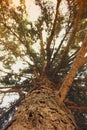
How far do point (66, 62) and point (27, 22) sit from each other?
5.00ft

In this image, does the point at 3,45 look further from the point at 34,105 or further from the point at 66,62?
the point at 34,105

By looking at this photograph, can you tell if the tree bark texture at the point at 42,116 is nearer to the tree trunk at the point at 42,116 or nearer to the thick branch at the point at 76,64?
the tree trunk at the point at 42,116

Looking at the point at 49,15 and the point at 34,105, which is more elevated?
the point at 49,15

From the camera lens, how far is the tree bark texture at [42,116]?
3605 millimetres

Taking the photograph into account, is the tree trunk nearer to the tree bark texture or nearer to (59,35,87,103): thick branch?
the tree bark texture

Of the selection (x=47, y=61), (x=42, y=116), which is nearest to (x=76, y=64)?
(x=42, y=116)

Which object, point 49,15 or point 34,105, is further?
point 49,15

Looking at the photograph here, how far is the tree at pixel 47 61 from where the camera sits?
151 inches

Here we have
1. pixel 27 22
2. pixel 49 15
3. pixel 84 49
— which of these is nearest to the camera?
pixel 84 49

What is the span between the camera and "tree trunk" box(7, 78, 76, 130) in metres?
3.61

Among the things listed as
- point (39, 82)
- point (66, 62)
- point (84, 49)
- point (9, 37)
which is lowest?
point (84, 49)

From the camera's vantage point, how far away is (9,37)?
286 inches

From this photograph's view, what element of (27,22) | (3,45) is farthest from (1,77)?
(27,22)

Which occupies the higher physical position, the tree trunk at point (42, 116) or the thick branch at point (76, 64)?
the thick branch at point (76, 64)
